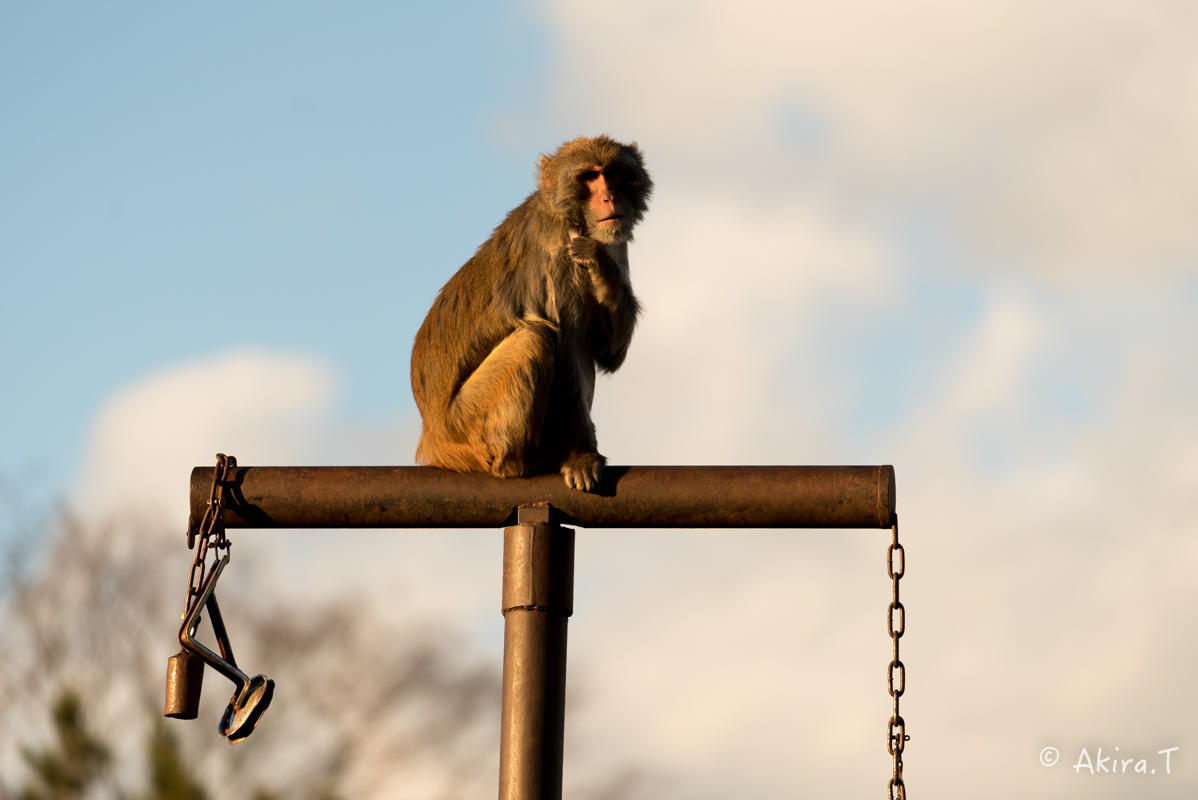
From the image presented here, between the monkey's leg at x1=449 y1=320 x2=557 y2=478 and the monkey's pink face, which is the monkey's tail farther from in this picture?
the monkey's pink face

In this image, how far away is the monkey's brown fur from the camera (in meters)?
4.49

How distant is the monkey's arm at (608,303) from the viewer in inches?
193

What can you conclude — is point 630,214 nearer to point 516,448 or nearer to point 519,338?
point 519,338

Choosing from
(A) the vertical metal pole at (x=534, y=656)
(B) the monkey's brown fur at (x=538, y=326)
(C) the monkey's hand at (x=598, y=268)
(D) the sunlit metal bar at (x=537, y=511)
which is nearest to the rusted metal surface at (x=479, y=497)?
(D) the sunlit metal bar at (x=537, y=511)

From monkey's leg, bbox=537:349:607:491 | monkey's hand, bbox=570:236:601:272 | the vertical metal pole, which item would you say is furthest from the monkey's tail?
the vertical metal pole

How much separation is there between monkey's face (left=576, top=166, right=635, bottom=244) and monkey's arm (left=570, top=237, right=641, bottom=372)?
0.26 ft

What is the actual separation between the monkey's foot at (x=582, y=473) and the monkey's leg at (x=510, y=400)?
1.75ft

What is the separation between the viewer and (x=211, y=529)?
3674mm

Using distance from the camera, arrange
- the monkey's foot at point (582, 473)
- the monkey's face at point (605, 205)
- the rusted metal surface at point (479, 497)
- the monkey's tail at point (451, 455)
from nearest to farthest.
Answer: the rusted metal surface at point (479, 497) < the monkey's foot at point (582, 473) < the monkey's tail at point (451, 455) < the monkey's face at point (605, 205)

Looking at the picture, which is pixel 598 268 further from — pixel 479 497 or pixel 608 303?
pixel 479 497

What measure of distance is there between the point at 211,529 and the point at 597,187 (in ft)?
7.15

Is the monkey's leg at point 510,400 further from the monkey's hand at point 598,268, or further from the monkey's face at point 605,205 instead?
the monkey's face at point 605,205

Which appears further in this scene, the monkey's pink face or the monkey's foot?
the monkey's pink face

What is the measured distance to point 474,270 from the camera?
5.05m
